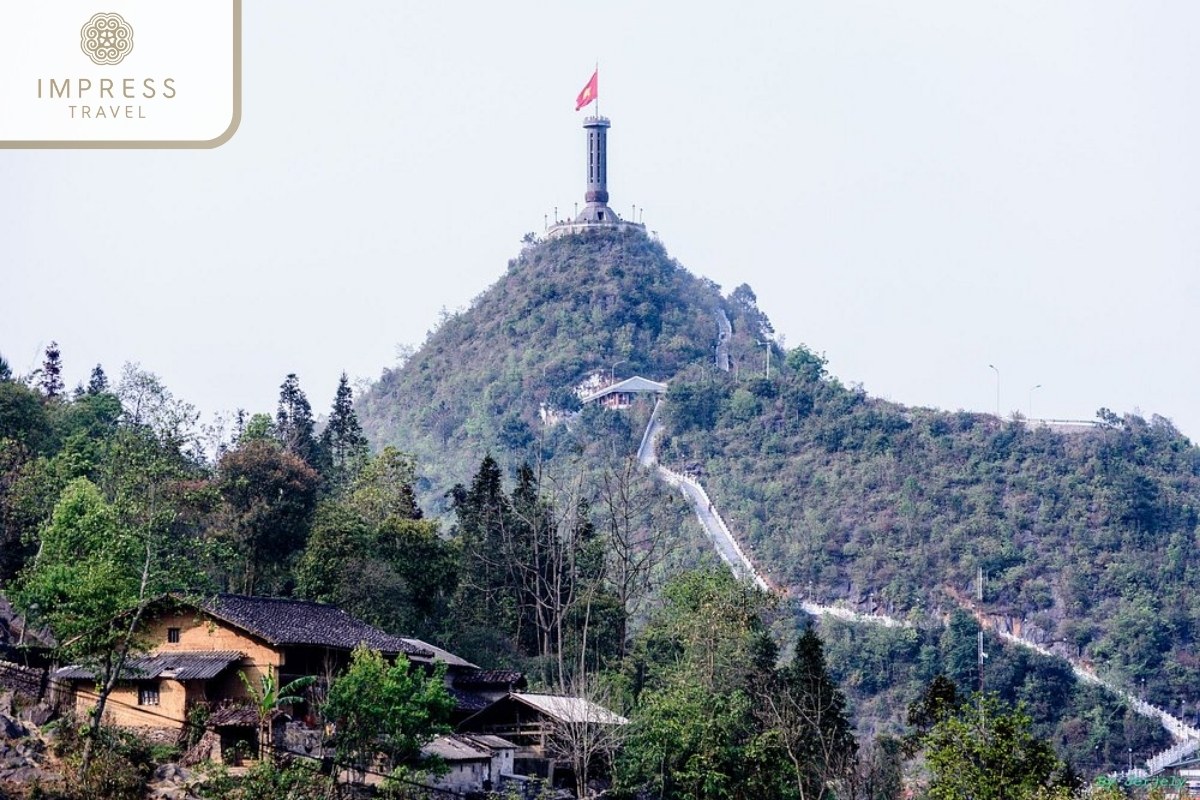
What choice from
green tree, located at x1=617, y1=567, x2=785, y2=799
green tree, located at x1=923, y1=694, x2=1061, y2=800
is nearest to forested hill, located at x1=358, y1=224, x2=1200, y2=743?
green tree, located at x1=617, y1=567, x2=785, y2=799

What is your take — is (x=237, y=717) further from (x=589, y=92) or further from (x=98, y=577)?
(x=589, y=92)

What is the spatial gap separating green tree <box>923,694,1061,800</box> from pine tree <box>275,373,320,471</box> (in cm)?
3361

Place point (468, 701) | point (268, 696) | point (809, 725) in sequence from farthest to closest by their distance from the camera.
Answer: point (809, 725), point (468, 701), point (268, 696)

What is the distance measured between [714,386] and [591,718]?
77.3 m

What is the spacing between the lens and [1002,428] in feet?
386

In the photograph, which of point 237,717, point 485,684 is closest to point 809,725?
point 485,684

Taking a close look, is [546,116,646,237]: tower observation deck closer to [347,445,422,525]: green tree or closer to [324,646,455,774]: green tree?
[347,445,422,525]: green tree

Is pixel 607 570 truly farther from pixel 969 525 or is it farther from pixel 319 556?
pixel 969 525

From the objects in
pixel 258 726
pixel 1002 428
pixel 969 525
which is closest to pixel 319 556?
pixel 258 726

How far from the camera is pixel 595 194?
14450 cm

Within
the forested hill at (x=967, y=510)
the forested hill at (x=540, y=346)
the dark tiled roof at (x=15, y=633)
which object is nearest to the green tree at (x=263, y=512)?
the dark tiled roof at (x=15, y=633)

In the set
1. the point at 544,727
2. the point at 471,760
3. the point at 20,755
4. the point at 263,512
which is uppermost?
the point at 263,512

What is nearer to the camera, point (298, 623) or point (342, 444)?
point (298, 623)

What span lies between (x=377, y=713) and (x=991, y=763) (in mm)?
12183
